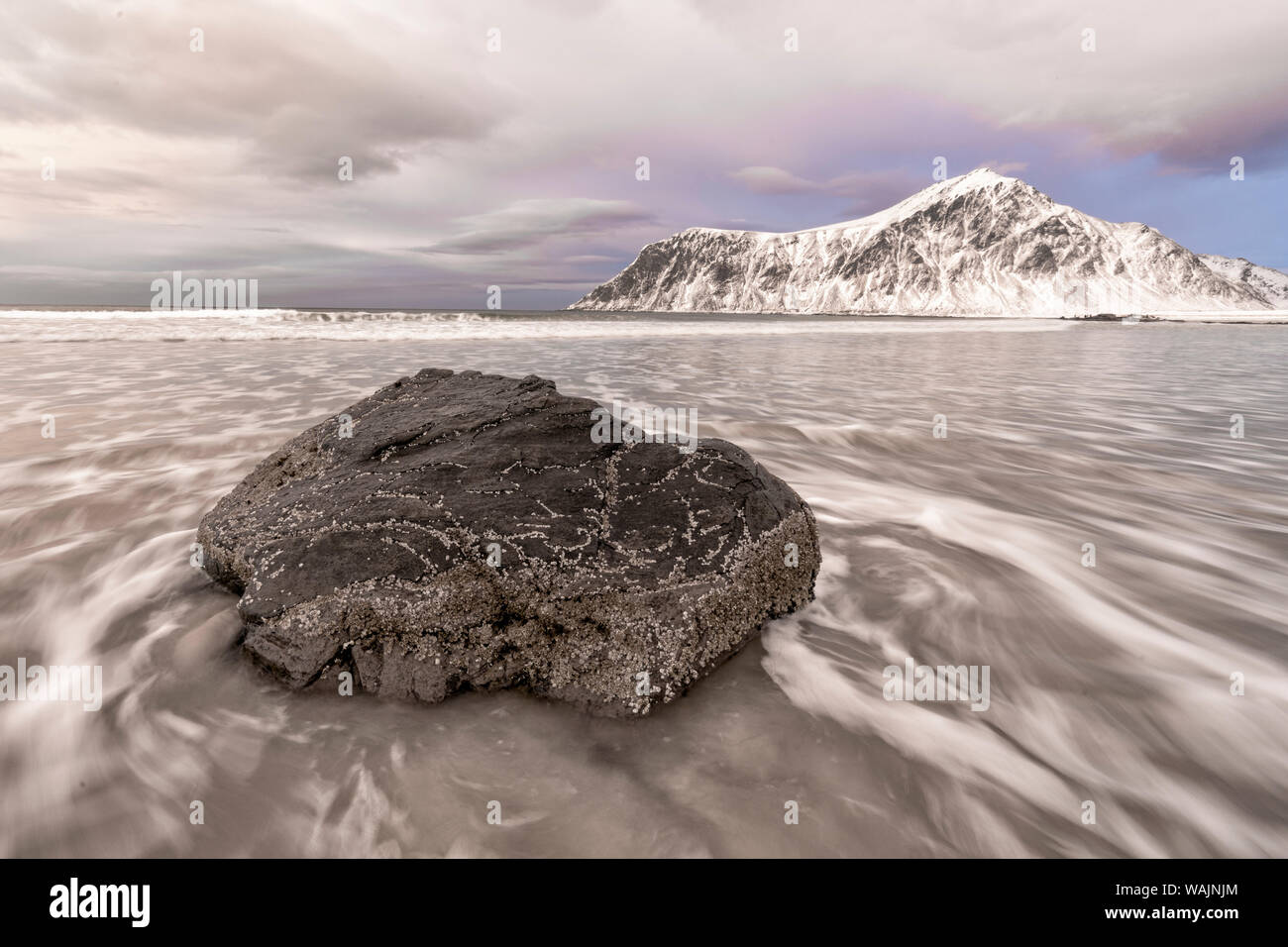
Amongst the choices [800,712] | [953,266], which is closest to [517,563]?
[800,712]

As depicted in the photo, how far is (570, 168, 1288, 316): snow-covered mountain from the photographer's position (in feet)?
465

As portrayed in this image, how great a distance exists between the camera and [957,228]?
543 ft

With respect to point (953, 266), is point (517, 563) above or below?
below

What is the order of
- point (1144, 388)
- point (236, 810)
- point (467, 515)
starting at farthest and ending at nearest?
1. point (1144, 388)
2. point (467, 515)
3. point (236, 810)

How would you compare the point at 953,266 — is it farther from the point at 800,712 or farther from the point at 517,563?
the point at 517,563

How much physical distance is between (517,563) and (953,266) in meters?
187

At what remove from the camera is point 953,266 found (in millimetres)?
157875

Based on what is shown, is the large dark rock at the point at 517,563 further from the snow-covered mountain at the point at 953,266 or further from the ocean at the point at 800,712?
the snow-covered mountain at the point at 953,266

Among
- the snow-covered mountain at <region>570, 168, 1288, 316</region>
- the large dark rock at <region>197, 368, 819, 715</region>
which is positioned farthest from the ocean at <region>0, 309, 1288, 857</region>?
the snow-covered mountain at <region>570, 168, 1288, 316</region>

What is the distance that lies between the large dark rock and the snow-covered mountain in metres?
165

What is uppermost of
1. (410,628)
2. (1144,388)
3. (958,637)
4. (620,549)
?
(1144,388)
